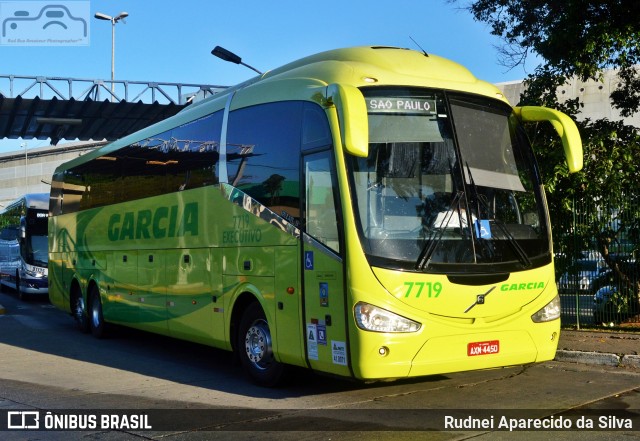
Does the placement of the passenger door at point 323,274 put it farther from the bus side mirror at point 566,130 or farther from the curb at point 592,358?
the curb at point 592,358

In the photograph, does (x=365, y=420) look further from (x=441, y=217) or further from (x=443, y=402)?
(x=441, y=217)

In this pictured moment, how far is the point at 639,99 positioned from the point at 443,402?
8871 millimetres

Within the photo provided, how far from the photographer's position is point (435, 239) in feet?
25.7

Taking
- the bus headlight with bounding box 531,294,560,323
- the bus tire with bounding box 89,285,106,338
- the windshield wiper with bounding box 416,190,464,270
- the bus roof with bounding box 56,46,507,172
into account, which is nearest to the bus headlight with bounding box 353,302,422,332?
the windshield wiper with bounding box 416,190,464,270

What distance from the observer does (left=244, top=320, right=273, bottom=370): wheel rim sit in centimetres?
923

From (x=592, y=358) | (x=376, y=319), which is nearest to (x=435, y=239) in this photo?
(x=376, y=319)

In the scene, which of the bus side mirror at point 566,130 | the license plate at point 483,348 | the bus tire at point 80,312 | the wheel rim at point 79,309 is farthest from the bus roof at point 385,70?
the wheel rim at point 79,309

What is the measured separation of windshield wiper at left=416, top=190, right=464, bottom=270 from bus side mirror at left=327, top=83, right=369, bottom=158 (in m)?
1.11

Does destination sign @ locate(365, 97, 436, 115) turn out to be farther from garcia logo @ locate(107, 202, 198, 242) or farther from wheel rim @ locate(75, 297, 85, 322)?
wheel rim @ locate(75, 297, 85, 322)

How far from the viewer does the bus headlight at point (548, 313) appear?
8453mm

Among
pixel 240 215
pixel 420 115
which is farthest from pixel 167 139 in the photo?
pixel 420 115

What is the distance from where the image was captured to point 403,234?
306 inches

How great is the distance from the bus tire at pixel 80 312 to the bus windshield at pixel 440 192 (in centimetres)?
1022

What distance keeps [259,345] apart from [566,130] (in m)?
4.30
